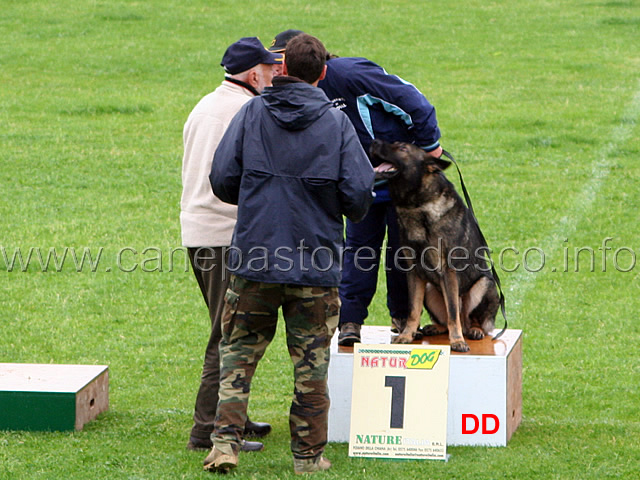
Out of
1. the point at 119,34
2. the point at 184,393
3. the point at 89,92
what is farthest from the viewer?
the point at 119,34

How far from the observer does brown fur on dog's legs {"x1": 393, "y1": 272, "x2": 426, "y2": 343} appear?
5.21 m

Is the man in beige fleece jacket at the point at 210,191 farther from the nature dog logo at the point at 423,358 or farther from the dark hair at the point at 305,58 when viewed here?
the nature dog logo at the point at 423,358

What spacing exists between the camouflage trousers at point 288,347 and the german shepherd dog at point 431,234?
854mm

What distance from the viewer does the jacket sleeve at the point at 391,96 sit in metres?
5.06

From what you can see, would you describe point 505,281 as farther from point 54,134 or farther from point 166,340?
point 54,134

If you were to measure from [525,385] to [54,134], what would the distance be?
9465 millimetres

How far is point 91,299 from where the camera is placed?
8734 millimetres

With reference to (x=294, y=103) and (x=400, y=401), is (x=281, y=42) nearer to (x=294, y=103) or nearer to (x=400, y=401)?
(x=294, y=103)

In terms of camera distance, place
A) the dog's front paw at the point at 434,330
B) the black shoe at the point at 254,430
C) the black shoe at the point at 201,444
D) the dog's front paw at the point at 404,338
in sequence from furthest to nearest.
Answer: the dog's front paw at the point at 434,330, the black shoe at the point at 254,430, the dog's front paw at the point at 404,338, the black shoe at the point at 201,444

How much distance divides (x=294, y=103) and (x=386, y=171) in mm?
894

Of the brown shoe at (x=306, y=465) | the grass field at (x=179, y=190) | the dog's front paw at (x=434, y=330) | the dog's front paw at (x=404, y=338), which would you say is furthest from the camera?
the dog's front paw at (x=434, y=330)

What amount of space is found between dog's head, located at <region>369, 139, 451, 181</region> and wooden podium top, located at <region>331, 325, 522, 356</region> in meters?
0.95

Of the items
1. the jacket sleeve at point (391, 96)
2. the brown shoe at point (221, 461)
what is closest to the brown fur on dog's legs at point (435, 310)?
the jacket sleeve at point (391, 96)

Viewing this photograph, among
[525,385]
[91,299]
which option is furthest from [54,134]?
[525,385]
